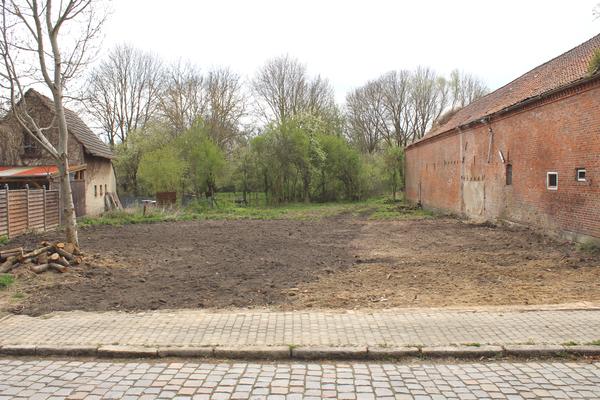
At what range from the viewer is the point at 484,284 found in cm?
845

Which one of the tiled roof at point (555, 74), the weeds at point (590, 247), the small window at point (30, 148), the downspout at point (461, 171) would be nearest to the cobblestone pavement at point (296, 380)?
the weeds at point (590, 247)

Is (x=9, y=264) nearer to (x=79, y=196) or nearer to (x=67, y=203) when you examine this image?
(x=67, y=203)

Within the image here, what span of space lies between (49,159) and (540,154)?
80.8 feet

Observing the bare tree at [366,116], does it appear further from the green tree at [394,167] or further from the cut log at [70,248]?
the cut log at [70,248]

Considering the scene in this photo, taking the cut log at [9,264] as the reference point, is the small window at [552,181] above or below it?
above

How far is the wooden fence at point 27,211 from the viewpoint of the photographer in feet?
53.8

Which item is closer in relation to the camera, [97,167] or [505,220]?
[505,220]

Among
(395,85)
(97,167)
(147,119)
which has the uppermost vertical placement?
(395,85)

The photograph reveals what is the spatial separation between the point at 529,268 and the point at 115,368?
8.79 m

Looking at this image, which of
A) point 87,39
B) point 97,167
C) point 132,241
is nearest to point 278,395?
point 87,39

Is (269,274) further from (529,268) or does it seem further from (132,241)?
(132,241)

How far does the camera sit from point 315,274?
978cm

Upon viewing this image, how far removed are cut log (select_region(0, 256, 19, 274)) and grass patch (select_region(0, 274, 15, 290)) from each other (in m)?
0.39

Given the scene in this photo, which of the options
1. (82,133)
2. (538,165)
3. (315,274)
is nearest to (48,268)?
(315,274)
